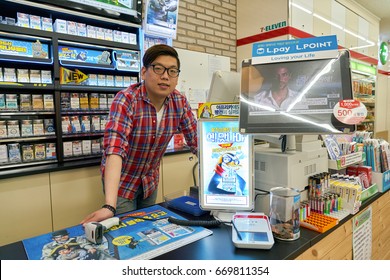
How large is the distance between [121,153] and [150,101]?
0.43 meters

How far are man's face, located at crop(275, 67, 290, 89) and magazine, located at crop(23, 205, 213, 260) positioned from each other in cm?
79

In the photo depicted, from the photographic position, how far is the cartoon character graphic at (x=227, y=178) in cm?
137

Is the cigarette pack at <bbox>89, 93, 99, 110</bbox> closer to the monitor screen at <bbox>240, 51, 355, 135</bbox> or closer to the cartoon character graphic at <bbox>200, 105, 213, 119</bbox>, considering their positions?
the cartoon character graphic at <bbox>200, 105, 213, 119</bbox>

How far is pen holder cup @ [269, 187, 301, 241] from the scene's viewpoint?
1.16 meters

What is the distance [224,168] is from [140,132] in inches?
25.2

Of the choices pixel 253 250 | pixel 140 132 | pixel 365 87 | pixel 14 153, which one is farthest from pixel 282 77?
pixel 365 87

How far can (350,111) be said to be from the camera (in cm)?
117

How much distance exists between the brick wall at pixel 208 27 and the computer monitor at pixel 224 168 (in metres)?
2.61

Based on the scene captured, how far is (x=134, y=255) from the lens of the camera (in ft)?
3.33

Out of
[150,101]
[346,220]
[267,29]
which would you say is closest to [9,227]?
[150,101]

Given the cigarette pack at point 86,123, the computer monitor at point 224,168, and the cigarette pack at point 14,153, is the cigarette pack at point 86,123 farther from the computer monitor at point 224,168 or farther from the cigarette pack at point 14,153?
the computer monitor at point 224,168

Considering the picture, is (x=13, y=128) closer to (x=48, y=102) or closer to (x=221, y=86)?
(x=48, y=102)

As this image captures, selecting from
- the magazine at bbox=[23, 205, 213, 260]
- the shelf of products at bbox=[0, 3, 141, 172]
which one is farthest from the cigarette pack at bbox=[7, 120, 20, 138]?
the magazine at bbox=[23, 205, 213, 260]

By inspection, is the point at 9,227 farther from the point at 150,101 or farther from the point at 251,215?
the point at 251,215
